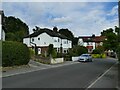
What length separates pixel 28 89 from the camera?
12.5 meters

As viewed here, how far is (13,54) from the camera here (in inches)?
1109

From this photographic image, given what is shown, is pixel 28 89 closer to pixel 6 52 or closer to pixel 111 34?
pixel 6 52

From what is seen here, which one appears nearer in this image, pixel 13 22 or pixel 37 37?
pixel 37 37

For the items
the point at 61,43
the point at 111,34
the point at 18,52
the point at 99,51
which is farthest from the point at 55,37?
the point at 18,52

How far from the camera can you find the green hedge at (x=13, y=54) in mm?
27002

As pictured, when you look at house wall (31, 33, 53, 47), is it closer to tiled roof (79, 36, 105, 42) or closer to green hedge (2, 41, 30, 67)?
tiled roof (79, 36, 105, 42)

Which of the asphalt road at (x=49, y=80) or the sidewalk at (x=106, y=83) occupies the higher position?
the asphalt road at (x=49, y=80)

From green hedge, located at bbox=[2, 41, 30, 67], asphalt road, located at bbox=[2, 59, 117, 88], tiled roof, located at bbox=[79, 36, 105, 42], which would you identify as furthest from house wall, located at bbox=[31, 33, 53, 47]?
asphalt road, located at bbox=[2, 59, 117, 88]

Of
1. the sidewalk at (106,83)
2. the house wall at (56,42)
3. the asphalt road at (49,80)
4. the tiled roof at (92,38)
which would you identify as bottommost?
the sidewalk at (106,83)

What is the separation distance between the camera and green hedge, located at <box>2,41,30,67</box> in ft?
88.6

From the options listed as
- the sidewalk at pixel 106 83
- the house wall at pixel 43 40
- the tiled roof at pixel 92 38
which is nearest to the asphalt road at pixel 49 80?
the sidewalk at pixel 106 83

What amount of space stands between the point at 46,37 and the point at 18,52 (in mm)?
53504

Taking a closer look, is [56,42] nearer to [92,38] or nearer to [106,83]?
[92,38]

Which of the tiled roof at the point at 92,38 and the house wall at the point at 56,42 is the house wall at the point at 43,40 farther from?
the tiled roof at the point at 92,38
